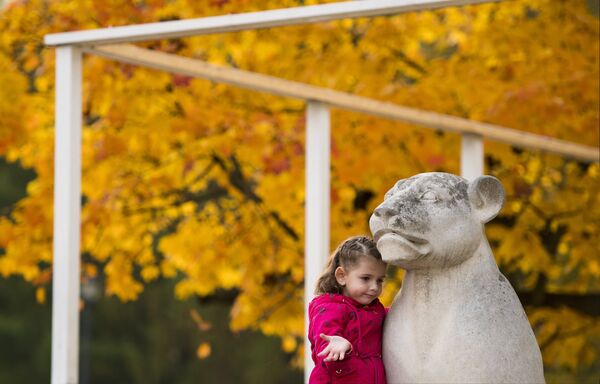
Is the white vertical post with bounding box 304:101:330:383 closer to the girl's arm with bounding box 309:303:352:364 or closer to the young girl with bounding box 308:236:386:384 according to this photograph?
the young girl with bounding box 308:236:386:384

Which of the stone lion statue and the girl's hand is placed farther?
the girl's hand

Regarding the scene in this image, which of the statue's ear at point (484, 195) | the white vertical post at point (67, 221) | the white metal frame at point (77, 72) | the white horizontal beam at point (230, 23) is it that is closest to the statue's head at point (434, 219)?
the statue's ear at point (484, 195)

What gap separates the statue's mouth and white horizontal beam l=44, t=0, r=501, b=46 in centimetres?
215

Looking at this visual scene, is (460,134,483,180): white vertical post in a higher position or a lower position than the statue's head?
higher

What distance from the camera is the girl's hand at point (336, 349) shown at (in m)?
4.18

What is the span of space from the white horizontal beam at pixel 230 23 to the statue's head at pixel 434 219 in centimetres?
201

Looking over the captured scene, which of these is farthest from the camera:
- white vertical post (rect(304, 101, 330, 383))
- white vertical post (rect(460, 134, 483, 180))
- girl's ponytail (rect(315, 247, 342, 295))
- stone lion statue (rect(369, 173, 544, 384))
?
white vertical post (rect(460, 134, 483, 180))

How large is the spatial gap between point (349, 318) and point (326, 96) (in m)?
3.96

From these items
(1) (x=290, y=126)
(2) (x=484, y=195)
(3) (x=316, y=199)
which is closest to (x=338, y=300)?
(2) (x=484, y=195)

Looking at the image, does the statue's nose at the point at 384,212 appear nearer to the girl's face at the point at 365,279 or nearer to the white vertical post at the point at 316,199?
the girl's face at the point at 365,279

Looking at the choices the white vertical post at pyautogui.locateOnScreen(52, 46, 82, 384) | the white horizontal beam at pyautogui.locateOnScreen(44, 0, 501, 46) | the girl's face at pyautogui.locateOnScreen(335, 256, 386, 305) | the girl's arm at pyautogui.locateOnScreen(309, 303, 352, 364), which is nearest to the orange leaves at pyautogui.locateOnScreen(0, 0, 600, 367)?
the white horizontal beam at pyautogui.locateOnScreen(44, 0, 501, 46)

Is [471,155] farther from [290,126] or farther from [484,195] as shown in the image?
[484,195]

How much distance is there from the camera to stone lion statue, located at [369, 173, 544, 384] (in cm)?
405

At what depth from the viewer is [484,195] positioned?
13.7 feet
